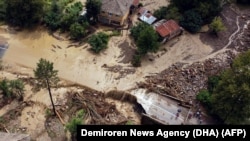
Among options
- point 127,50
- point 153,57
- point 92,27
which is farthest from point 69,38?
point 153,57

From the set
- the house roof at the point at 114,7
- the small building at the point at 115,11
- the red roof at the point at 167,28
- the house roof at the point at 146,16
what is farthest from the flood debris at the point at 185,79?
the house roof at the point at 114,7

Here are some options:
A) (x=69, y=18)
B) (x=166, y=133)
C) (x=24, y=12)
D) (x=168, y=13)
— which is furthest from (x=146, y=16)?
(x=166, y=133)

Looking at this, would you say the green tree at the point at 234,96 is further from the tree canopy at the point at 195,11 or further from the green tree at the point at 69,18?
the green tree at the point at 69,18

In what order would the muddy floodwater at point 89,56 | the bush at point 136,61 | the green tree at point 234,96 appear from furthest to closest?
the bush at point 136,61 → the muddy floodwater at point 89,56 → the green tree at point 234,96

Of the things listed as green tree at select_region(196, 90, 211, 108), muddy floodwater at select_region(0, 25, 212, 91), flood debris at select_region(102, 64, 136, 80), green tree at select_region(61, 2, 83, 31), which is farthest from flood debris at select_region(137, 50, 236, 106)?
green tree at select_region(61, 2, 83, 31)

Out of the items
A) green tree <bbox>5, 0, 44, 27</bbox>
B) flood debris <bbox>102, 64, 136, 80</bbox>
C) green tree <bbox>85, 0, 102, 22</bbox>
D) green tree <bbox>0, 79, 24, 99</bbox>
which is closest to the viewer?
green tree <bbox>0, 79, 24, 99</bbox>

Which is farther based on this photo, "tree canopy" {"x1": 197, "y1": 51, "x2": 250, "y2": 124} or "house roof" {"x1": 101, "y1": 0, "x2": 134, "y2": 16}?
"house roof" {"x1": 101, "y1": 0, "x2": 134, "y2": 16}

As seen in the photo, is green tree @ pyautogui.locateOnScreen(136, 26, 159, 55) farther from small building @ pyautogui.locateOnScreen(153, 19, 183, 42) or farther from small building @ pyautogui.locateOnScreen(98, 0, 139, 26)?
small building @ pyautogui.locateOnScreen(98, 0, 139, 26)
